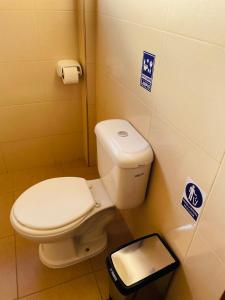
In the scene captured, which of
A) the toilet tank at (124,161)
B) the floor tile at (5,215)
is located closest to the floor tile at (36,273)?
the floor tile at (5,215)

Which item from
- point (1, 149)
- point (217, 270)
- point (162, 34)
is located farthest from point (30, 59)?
point (217, 270)

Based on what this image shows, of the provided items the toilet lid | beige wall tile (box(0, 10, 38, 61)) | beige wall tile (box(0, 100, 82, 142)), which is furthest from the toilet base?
beige wall tile (box(0, 10, 38, 61))

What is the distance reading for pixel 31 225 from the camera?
3.58 ft

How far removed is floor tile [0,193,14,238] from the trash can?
0.90 meters

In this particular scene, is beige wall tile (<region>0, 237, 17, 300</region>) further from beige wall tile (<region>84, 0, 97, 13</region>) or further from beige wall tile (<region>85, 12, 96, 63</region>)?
beige wall tile (<region>84, 0, 97, 13</region>)

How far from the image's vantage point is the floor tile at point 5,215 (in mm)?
1559

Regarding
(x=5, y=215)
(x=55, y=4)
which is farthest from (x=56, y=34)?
(x=5, y=215)

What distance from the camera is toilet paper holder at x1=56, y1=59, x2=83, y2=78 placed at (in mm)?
1617

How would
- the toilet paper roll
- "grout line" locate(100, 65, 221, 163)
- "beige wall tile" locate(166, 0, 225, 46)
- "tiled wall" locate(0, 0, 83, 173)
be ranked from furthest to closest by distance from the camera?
the toilet paper roll
"tiled wall" locate(0, 0, 83, 173)
"grout line" locate(100, 65, 221, 163)
"beige wall tile" locate(166, 0, 225, 46)

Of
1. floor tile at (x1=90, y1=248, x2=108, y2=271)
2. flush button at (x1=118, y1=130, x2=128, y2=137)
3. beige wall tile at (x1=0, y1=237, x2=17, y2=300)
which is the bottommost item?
floor tile at (x1=90, y1=248, x2=108, y2=271)

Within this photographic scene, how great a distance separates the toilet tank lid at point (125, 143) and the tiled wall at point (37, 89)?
77 centimetres

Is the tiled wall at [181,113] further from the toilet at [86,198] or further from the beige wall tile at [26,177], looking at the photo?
the beige wall tile at [26,177]

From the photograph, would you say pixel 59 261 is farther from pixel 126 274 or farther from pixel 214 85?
pixel 214 85

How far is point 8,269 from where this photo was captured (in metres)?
1.36
